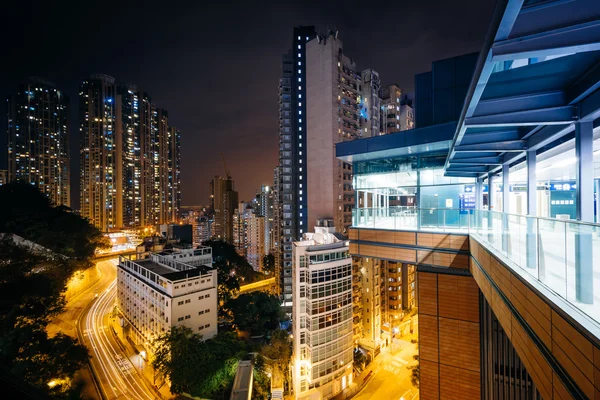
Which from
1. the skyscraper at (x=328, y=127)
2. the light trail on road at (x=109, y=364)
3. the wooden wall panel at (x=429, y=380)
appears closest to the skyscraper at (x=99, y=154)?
the light trail on road at (x=109, y=364)

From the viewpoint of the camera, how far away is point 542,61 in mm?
3131

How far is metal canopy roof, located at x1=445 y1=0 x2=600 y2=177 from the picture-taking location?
1.96 meters

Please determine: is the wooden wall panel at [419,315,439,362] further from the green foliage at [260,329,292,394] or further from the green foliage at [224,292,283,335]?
the green foliage at [224,292,283,335]

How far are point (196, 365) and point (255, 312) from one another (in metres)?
9.85

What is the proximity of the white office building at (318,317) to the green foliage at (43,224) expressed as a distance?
21662mm

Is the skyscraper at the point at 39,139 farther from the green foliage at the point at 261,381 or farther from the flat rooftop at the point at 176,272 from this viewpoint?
the green foliage at the point at 261,381

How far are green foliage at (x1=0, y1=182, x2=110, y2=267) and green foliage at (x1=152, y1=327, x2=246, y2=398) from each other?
14157mm

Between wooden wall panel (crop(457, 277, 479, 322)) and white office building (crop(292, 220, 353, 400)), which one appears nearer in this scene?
wooden wall panel (crop(457, 277, 479, 322))

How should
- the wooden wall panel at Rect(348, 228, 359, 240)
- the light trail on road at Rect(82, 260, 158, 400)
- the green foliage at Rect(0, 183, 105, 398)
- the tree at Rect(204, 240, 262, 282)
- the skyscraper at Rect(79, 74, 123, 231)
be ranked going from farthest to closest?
the skyscraper at Rect(79, 74, 123, 231) < the tree at Rect(204, 240, 262, 282) < the light trail on road at Rect(82, 260, 158, 400) < the green foliage at Rect(0, 183, 105, 398) < the wooden wall panel at Rect(348, 228, 359, 240)

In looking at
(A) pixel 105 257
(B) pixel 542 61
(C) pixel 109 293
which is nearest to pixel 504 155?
(B) pixel 542 61

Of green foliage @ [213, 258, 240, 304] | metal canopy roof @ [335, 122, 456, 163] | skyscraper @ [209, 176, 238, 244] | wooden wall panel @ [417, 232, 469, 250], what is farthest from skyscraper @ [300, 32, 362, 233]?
skyscraper @ [209, 176, 238, 244]

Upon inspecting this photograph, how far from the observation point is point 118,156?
65.3m

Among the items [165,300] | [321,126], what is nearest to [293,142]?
[321,126]

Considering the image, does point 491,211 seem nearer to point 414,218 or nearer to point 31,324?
point 414,218
